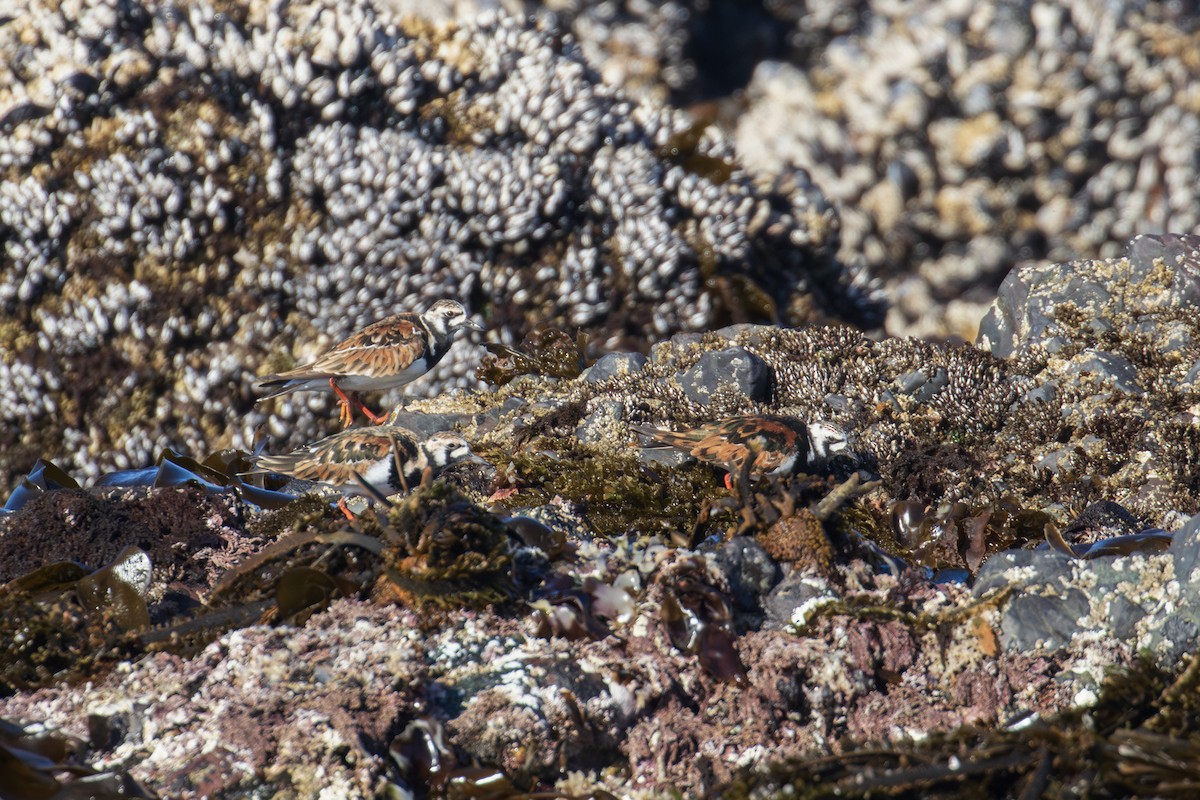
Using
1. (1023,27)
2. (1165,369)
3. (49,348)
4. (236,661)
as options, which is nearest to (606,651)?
(236,661)

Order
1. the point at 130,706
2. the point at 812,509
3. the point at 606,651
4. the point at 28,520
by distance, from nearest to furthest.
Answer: the point at 130,706
the point at 606,651
the point at 812,509
the point at 28,520

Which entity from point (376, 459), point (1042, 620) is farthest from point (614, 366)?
point (1042, 620)

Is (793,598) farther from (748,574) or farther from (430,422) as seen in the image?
(430,422)

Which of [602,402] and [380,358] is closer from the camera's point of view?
[602,402]

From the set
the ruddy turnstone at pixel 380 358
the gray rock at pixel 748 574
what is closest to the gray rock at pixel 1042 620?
the gray rock at pixel 748 574

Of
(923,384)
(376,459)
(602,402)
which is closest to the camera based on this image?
(376,459)

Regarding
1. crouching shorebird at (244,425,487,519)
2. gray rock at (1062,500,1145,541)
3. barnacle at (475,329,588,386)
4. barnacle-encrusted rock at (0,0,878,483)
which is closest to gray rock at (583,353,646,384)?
barnacle at (475,329,588,386)

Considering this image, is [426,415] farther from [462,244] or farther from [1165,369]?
[1165,369]
